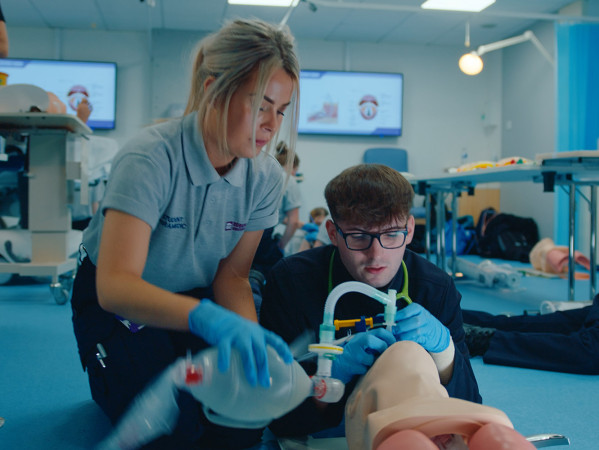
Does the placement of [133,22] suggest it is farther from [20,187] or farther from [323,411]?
[323,411]

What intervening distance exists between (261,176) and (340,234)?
223 millimetres

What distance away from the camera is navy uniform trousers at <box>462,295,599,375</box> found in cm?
178

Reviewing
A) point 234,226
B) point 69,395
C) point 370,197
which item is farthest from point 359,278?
point 69,395

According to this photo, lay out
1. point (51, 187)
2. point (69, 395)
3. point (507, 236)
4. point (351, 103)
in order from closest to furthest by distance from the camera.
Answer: point (69, 395), point (51, 187), point (507, 236), point (351, 103)

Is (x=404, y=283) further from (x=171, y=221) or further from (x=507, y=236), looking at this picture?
(x=507, y=236)

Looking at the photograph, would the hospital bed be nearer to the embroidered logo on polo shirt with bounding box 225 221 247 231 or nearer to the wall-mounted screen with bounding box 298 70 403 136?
the embroidered logo on polo shirt with bounding box 225 221 247 231

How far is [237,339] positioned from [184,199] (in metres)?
0.43

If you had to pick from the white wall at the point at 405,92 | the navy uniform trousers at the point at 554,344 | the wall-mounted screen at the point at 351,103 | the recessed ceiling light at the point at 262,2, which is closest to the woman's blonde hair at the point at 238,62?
the navy uniform trousers at the point at 554,344

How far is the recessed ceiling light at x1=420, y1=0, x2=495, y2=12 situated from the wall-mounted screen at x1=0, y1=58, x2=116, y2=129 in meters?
3.59

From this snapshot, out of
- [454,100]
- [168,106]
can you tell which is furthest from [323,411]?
[454,100]

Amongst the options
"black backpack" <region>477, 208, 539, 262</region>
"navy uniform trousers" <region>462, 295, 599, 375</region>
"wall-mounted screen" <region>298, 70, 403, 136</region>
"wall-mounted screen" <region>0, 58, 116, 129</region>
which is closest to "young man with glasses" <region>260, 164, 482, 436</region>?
"navy uniform trousers" <region>462, 295, 599, 375</region>

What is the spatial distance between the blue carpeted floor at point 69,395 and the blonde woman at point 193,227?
0.18 metres

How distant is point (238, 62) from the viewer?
96cm

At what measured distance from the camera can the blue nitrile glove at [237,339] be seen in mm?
727
